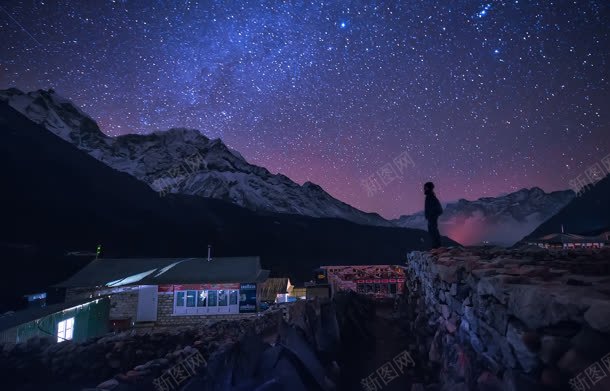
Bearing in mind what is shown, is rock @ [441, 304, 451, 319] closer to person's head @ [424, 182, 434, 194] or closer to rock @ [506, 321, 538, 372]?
rock @ [506, 321, 538, 372]

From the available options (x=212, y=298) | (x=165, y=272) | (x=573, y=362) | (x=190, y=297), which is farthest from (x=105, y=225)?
(x=573, y=362)

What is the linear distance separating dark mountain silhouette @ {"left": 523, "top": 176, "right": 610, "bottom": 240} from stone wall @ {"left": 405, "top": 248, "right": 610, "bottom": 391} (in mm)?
108989

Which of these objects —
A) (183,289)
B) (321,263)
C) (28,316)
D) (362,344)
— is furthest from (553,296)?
(321,263)

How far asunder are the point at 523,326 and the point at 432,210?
669 centimetres

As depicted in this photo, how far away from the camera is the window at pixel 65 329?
1396cm

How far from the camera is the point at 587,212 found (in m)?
97.8

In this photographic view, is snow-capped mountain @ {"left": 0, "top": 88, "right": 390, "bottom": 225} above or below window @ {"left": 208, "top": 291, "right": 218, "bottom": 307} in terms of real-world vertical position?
above

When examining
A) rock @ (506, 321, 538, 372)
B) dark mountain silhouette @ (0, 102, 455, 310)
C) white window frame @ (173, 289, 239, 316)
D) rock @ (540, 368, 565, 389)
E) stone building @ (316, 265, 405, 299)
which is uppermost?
dark mountain silhouette @ (0, 102, 455, 310)

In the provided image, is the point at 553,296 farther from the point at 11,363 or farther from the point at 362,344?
the point at 11,363

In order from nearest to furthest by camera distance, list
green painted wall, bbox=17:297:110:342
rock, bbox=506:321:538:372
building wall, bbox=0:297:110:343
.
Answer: rock, bbox=506:321:538:372 → building wall, bbox=0:297:110:343 → green painted wall, bbox=17:297:110:342

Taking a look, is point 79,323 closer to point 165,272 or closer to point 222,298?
point 165,272

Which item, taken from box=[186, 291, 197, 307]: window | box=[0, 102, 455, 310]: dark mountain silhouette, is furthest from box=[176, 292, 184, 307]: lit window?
box=[0, 102, 455, 310]: dark mountain silhouette

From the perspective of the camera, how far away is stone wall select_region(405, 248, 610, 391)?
205cm

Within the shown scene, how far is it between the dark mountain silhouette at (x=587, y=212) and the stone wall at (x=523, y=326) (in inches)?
4291
